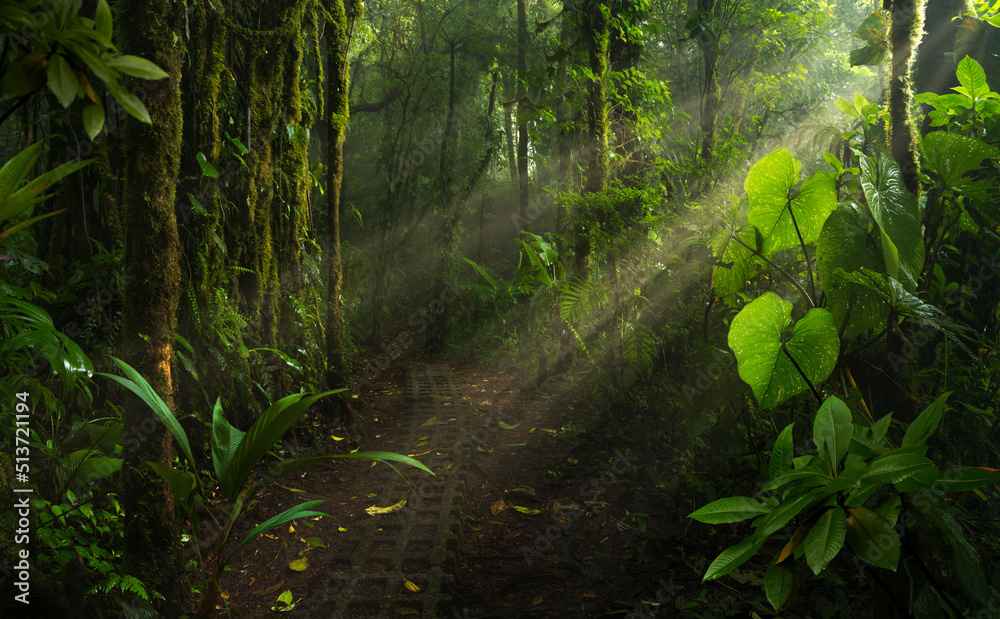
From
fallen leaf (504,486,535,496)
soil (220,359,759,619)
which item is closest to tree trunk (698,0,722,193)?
soil (220,359,759,619)

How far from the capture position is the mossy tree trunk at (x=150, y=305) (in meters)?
2.04

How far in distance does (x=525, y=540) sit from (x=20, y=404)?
2.62 meters

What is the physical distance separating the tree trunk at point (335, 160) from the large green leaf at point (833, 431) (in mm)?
4435

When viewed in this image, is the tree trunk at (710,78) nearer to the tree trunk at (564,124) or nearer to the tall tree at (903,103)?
the tree trunk at (564,124)

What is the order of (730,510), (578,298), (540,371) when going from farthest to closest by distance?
Answer: (540,371) → (578,298) → (730,510)

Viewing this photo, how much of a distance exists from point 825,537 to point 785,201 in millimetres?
1155

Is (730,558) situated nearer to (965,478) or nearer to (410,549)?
(965,478)

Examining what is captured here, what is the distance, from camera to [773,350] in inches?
61.4

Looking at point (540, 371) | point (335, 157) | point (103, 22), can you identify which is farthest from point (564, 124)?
point (103, 22)

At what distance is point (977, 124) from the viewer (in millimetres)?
1822

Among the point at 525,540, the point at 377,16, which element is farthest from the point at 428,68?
the point at 525,540

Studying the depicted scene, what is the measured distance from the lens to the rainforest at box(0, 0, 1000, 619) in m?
1.36

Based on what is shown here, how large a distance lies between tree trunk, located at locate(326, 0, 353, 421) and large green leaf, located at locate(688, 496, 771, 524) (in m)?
4.24

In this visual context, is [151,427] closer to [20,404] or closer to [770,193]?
[20,404]
